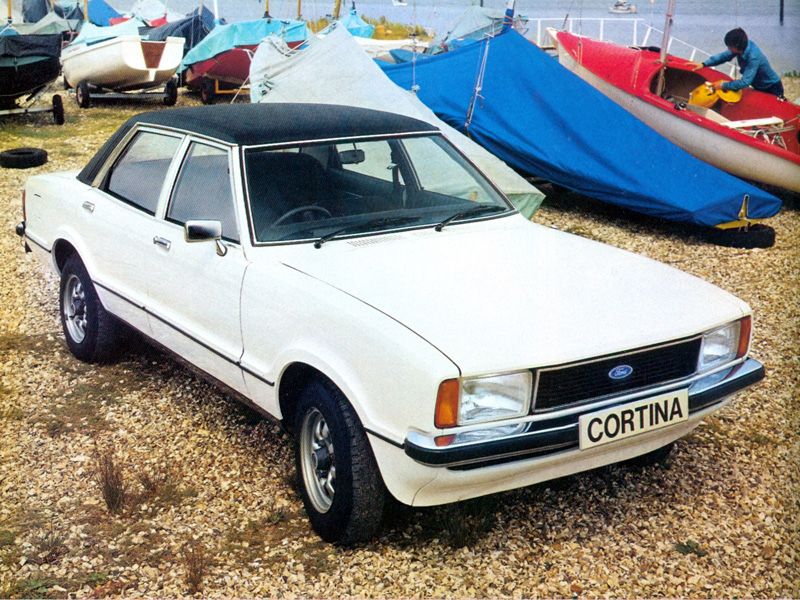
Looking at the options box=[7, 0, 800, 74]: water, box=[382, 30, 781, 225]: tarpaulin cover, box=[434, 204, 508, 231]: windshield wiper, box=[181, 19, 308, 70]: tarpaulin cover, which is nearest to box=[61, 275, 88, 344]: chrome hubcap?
box=[434, 204, 508, 231]: windshield wiper

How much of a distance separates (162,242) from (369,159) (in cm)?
107

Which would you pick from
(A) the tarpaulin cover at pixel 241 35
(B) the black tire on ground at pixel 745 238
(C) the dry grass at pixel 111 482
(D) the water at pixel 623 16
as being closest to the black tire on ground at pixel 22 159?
(D) the water at pixel 623 16

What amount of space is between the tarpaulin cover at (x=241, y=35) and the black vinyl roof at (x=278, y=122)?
11.8m

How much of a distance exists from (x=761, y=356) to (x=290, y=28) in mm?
12658

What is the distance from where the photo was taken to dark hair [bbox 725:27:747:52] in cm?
1002

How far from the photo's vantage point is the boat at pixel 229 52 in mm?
15977

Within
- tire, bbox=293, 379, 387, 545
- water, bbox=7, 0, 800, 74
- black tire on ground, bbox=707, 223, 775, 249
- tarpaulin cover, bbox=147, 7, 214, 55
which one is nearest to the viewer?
tire, bbox=293, 379, 387, 545

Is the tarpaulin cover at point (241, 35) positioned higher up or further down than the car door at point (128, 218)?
higher up

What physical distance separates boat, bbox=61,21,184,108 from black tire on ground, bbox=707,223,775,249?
10730 mm

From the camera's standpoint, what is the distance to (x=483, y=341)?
2914 mm

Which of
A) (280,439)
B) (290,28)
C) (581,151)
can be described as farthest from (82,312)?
(290,28)

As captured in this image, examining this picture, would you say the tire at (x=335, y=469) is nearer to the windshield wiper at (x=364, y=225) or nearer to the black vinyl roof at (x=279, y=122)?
the windshield wiper at (x=364, y=225)

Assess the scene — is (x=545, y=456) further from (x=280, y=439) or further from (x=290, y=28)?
(x=290, y=28)

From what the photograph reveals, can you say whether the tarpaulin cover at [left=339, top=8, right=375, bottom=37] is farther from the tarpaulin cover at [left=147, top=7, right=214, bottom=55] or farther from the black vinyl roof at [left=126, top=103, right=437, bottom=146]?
the black vinyl roof at [left=126, top=103, right=437, bottom=146]
